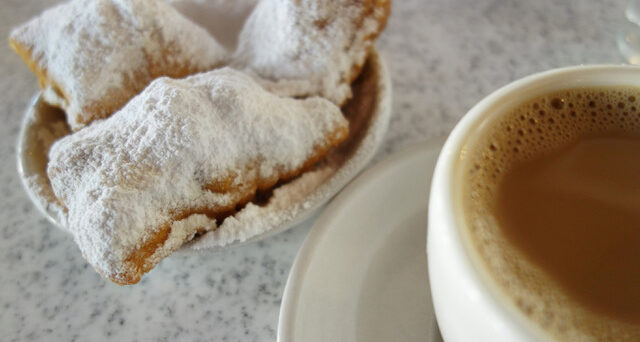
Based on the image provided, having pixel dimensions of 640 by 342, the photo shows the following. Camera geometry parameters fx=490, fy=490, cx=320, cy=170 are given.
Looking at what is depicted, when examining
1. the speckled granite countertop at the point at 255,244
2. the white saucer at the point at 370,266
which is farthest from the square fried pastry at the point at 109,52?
the white saucer at the point at 370,266

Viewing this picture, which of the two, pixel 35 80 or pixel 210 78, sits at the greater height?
pixel 210 78

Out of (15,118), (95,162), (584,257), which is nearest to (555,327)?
(584,257)

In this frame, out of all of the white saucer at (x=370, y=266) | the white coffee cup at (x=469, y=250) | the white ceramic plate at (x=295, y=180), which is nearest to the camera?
the white coffee cup at (x=469, y=250)

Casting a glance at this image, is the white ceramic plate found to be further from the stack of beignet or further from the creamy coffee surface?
the creamy coffee surface

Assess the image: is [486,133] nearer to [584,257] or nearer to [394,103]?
[584,257]

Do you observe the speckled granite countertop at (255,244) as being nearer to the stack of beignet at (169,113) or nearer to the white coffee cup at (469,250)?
the stack of beignet at (169,113)

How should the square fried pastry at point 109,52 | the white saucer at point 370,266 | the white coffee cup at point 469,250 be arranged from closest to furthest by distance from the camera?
the white coffee cup at point 469,250 < the white saucer at point 370,266 < the square fried pastry at point 109,52

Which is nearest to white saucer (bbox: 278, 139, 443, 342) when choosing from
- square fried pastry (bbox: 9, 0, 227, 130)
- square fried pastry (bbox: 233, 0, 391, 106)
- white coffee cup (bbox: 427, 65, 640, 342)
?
white coffee cup (bbox: 427, 65, 640, 342)
